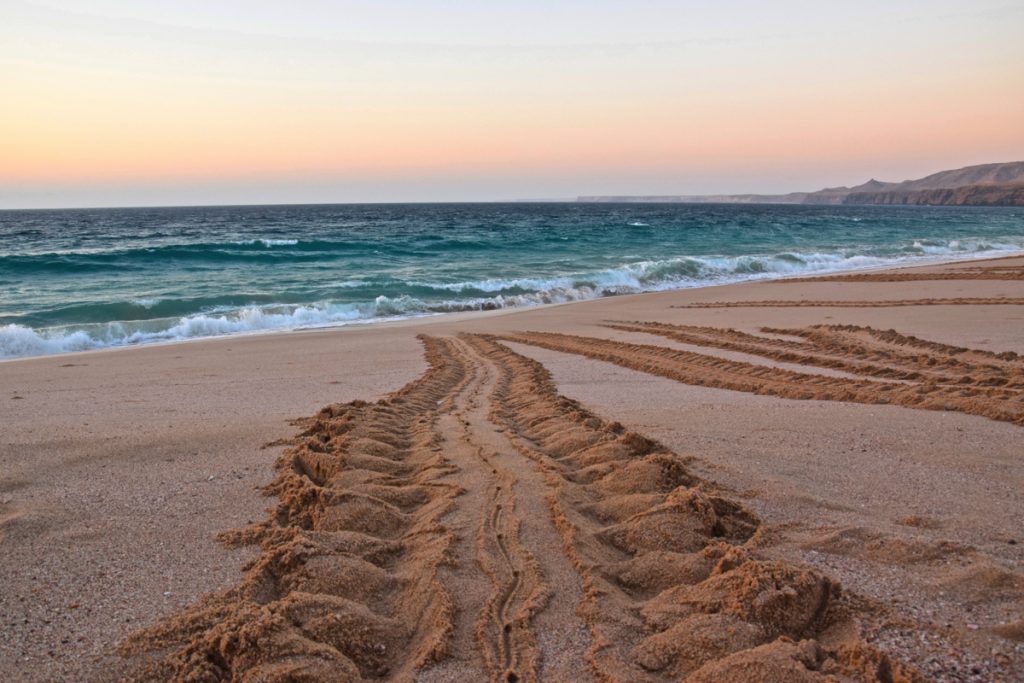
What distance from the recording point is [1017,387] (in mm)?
5426

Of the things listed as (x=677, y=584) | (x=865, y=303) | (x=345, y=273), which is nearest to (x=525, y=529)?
(x=677, y=584)

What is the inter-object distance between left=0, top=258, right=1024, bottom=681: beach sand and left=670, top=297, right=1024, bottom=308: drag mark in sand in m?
5.53

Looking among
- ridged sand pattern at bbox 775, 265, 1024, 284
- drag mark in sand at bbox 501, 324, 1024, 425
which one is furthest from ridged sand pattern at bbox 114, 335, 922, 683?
ridged sand pattern at bbox 775, 265, 1024, 284

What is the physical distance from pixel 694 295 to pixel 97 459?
14.0 m

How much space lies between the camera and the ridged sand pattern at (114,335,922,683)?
2021mm

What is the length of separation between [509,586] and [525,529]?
1.53 feet

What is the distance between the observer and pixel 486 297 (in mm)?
17844

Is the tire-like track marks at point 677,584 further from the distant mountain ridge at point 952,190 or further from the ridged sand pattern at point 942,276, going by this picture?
the distant mountain ridge at point 952,190

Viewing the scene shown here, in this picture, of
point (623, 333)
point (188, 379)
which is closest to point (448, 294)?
point (623, 333)

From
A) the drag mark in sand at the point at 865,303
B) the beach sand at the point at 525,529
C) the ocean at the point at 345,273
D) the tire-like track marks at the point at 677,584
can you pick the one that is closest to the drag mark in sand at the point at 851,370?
the beach sand at the point at 525,529

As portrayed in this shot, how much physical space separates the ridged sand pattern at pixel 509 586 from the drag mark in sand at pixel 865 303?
9.90m

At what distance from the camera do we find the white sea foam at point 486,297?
12211mm

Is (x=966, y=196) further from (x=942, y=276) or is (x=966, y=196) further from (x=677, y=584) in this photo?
(x=677, y=584)

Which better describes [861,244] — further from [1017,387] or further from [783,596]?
[783,596]
